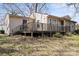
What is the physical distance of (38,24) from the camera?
3922 millimetres

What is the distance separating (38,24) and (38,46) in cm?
37

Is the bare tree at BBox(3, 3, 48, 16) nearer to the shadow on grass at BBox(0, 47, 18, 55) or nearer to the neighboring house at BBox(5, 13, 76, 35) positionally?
the neighboring house at BBox(5, 13, 76, 35)

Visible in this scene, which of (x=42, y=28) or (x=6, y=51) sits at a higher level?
(x=42, y=28)

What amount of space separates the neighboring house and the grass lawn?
14 cm

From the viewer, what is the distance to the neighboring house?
153 inches

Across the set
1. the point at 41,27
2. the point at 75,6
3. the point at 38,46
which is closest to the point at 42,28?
the point at 41,27

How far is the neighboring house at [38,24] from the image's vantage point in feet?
12.8

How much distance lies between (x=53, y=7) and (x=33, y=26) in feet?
1.56

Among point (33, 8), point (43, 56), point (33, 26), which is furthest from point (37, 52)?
point (33, 8)

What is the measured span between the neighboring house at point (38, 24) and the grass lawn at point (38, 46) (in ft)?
0.45

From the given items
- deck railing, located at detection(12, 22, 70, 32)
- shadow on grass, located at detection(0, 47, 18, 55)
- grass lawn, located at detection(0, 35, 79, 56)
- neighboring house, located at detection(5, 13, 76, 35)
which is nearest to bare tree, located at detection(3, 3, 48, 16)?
neighboring house, located at detection(5, 13, 76, 35)

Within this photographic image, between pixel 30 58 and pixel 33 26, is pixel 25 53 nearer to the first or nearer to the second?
pixel 30 58

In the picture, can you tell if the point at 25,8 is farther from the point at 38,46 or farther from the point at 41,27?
the point at 38,46

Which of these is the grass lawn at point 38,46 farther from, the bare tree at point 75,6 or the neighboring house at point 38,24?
the bare tree at point 75,6
